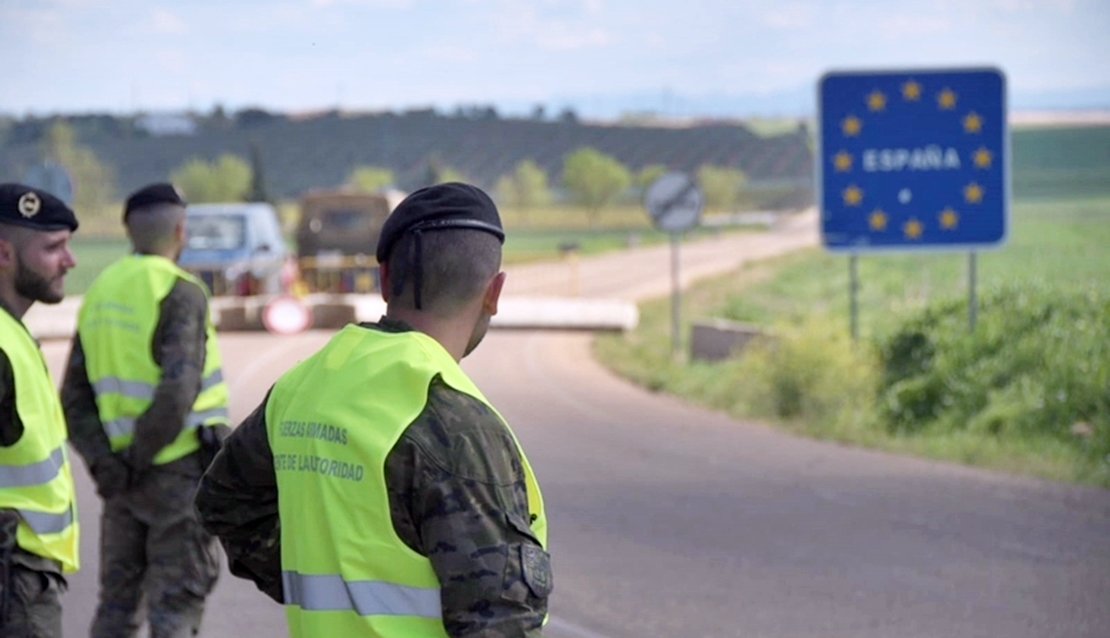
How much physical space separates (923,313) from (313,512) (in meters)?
15.8

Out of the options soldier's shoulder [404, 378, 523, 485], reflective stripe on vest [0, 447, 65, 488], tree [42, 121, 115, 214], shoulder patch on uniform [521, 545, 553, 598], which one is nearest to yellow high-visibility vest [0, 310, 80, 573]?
reflective stripe on vest [0, 447, 65, 488]

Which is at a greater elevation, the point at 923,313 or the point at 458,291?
the point at 458,291

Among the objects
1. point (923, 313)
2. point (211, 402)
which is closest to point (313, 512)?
point (211, 402)

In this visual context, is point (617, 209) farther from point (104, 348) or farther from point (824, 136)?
point (104, 348)

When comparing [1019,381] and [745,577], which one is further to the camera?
[1019,381]

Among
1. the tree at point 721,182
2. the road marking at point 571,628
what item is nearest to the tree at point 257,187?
the tree at point 721,182

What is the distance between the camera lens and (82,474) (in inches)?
462

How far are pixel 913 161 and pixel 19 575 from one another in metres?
12.9

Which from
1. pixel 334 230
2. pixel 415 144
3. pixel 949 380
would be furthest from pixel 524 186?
pixel 949 380

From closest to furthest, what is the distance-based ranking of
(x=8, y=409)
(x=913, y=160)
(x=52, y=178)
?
1. (x=8, y=409)
2. (x=913, y=160)
3. (x=52, y=178)

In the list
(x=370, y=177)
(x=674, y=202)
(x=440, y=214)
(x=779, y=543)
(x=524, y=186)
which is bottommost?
(x=524, y=186)

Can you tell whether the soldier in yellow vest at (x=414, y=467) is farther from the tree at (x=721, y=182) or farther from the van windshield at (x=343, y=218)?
the tree at (x=721, y=182)

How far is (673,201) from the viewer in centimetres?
2095

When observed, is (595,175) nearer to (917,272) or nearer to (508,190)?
(508,190)
